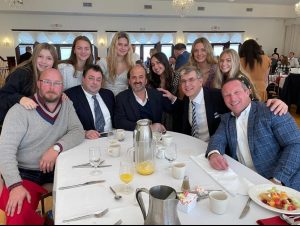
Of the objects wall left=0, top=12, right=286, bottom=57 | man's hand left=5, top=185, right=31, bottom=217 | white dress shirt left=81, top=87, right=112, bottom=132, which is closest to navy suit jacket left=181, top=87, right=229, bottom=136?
white dress shirt left=81, top=87, right=112, bottom=132

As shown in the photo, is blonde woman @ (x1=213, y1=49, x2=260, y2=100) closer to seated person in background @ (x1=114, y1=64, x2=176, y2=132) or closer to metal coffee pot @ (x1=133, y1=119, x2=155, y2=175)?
seated person in background @ (x1=114, y1=64, x2=176, y2=132)

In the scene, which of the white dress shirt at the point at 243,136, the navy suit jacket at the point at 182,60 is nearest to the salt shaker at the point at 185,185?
the white dress shirt at the point at 243,136

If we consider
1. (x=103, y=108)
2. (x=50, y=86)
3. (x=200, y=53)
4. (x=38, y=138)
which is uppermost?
(x=200, y=53)

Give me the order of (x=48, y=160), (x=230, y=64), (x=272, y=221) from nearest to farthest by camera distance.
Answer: (x=272, y=221), (x=48, y=160), (x=230, y=64)

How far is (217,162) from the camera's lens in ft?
5.31

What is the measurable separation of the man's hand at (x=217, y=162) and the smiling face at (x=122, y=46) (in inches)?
68.2

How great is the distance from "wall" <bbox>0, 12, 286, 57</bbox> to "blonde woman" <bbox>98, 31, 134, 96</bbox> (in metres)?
8.05

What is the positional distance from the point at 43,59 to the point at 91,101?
557 millimetres

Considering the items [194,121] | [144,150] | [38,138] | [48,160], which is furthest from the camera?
[194,121]

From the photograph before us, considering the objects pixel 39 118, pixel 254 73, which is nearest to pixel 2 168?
pixel 39 118

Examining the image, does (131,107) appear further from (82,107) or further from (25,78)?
(25,78)

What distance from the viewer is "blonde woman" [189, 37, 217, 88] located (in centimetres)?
298

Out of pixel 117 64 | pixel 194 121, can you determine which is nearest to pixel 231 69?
pixel 194 121

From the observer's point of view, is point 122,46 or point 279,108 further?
point 122,46
